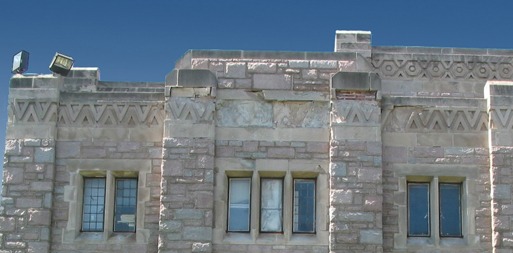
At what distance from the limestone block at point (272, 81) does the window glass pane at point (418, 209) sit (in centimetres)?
295

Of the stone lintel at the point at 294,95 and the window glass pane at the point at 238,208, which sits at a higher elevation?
the stone lintel at the point at 294,95

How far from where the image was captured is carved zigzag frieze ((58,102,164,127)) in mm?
16734

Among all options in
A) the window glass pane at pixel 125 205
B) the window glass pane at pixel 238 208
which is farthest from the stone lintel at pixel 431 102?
the window glass pane at pixel 125 205

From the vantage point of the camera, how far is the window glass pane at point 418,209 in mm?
16578

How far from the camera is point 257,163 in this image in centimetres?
1638

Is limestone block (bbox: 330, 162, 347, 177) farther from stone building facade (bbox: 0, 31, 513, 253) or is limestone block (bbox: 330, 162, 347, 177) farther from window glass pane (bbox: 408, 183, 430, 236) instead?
window glass pane (bbox: 408, 183, 430, 236)

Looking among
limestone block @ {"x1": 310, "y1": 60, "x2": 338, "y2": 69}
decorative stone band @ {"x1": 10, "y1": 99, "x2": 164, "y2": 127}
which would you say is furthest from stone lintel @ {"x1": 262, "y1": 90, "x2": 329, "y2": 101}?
decorative stone band @ {"x1": 10, "y1": 99, "x2": 164, "y2": 127}

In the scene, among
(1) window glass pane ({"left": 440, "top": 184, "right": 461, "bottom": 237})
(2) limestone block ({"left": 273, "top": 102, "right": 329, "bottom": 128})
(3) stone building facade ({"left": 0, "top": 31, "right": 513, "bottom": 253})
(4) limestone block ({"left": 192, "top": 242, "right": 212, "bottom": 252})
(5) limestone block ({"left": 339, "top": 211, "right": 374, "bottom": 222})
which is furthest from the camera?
(1) window glass pane ({"left": 440, "top": 184, "right": 461, "bottom": 237})

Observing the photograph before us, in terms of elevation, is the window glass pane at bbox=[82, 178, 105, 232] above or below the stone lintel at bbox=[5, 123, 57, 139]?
below

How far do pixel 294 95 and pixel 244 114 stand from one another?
3.21ft

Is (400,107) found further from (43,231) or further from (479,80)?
(43,231)

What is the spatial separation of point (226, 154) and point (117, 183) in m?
2.15

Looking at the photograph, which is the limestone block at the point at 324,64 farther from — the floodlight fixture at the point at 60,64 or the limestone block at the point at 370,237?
the floodlight fixture at the point at 60,64

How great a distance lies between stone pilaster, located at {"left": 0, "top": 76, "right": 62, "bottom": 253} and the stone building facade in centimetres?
3
